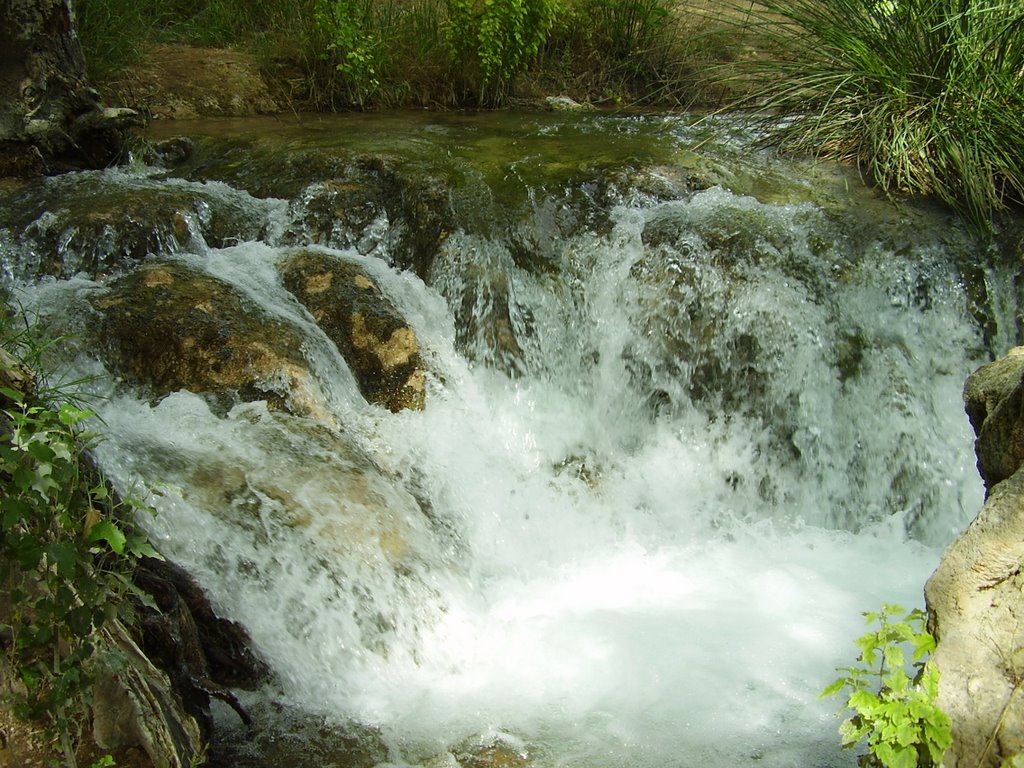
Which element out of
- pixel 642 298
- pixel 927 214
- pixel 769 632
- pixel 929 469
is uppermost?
pixel 927 214

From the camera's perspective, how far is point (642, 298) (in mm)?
4414

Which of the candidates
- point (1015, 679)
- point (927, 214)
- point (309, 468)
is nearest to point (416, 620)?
point (309, 468)

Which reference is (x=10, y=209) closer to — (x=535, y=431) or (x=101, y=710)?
(x=535, y=431)

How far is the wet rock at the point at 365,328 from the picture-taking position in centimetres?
403

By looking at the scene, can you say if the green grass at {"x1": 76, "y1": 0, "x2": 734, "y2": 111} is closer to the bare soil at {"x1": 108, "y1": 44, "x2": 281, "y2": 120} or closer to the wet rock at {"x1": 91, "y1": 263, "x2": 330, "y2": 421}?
the bare soil at {"x1": 108, "y1": 44, "x2": 281, "y2": 120}

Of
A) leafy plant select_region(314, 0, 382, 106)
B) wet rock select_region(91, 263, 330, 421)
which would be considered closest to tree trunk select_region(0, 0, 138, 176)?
wet rock select_region(91, 263, 330, 421)

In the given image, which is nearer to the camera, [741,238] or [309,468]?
[309,468]

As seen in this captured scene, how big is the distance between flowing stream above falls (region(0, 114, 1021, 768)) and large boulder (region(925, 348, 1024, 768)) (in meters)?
0.70

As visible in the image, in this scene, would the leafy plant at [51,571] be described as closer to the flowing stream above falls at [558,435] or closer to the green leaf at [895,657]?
the flowing stream above falls at [558,435]

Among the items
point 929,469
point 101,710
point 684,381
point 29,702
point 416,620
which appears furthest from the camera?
point 684,381

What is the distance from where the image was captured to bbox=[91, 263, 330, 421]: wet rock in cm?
360

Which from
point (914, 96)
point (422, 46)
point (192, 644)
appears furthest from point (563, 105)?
point (192, 644)

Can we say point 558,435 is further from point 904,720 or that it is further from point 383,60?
point 383,60

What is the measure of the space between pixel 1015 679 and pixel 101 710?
6.31 feet
